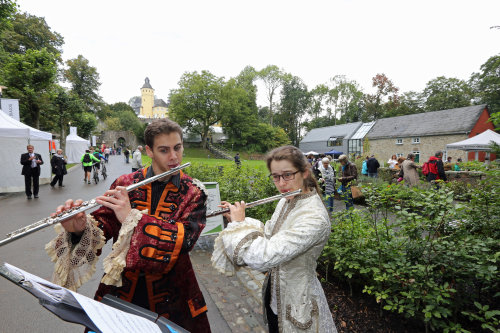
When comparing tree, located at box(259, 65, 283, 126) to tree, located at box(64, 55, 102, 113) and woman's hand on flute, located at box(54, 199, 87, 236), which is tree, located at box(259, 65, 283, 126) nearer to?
tree, located at box(64, 55, 102, 113)

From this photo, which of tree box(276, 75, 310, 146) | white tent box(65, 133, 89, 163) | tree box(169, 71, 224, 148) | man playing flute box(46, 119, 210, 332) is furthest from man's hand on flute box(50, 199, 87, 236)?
tree box(276, 75, 310, 146)

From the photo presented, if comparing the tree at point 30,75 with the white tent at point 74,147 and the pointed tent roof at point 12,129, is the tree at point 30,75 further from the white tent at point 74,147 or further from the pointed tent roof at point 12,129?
the pointed tent roof at point 12,129

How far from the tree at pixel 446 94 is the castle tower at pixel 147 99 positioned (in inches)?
3246

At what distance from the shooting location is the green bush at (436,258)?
1.92m

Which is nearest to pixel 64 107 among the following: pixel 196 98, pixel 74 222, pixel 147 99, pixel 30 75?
pixel 30 75

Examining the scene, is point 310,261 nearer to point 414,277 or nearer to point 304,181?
point 304,181

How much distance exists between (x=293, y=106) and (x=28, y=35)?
48.5 meters

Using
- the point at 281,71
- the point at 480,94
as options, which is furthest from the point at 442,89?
the point at 281,71

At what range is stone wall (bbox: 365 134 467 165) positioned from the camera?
2761cm

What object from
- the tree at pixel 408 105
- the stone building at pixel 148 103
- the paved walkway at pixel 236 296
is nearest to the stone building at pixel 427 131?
the tree at pixel 408 105

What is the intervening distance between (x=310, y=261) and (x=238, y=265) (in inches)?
19.3

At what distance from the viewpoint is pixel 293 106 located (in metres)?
60.1

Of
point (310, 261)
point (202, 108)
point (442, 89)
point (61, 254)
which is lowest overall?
point (310, 261)

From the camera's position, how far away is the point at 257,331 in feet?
8.51
